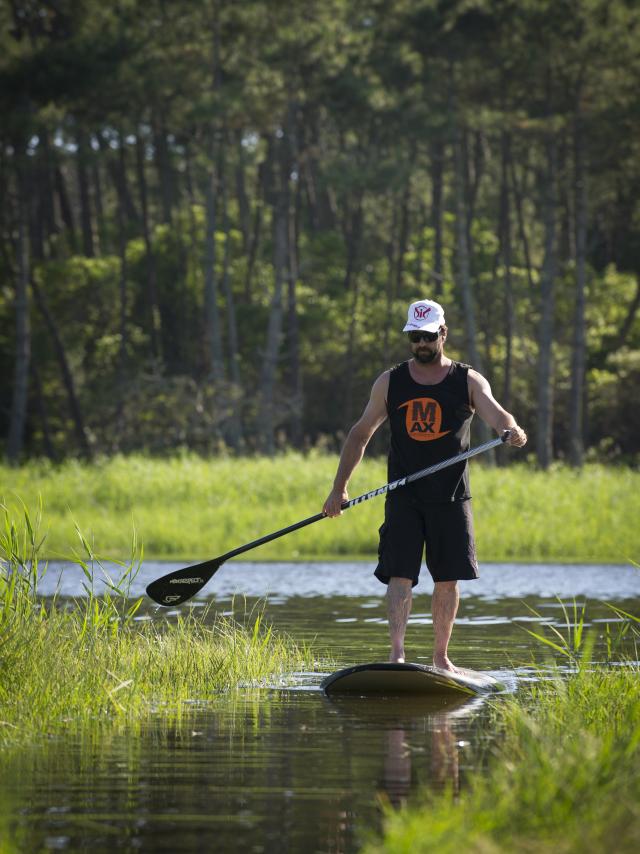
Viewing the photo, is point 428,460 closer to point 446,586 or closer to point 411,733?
point 446,586

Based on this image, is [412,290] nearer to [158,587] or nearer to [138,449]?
[138,449]

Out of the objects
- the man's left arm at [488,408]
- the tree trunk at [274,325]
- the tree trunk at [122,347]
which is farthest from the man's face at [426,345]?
the tree trunk at [122,347]

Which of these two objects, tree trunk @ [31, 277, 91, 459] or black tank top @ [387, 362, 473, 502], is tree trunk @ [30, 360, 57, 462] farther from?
black tank top @ [387, 362, 473, 502]

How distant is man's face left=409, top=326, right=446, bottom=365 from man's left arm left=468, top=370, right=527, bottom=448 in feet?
0.84

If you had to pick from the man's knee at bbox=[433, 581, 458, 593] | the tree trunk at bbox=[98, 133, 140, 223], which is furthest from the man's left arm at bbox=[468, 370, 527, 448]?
the tree trunk at bbox=[98, 133, 140, 223]

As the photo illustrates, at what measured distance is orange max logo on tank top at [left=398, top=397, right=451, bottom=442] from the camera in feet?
28.6

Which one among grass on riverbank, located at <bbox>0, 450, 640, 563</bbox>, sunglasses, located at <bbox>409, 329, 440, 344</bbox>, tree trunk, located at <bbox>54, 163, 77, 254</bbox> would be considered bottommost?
grass on riverbank, located at <bbox>0, 450, 640, 563</bbox>

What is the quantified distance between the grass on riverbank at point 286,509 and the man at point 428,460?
12300 millimetres

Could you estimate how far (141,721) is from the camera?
772 cm

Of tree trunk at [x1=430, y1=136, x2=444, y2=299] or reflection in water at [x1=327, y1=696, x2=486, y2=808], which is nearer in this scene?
reflection in water at [x1=327, y1=696, x2=486, y2=808]

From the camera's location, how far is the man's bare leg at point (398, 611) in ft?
28.4

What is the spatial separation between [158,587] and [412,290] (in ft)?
119

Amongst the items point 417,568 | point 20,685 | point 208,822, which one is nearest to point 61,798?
point 208,822

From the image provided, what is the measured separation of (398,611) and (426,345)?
1.49m
